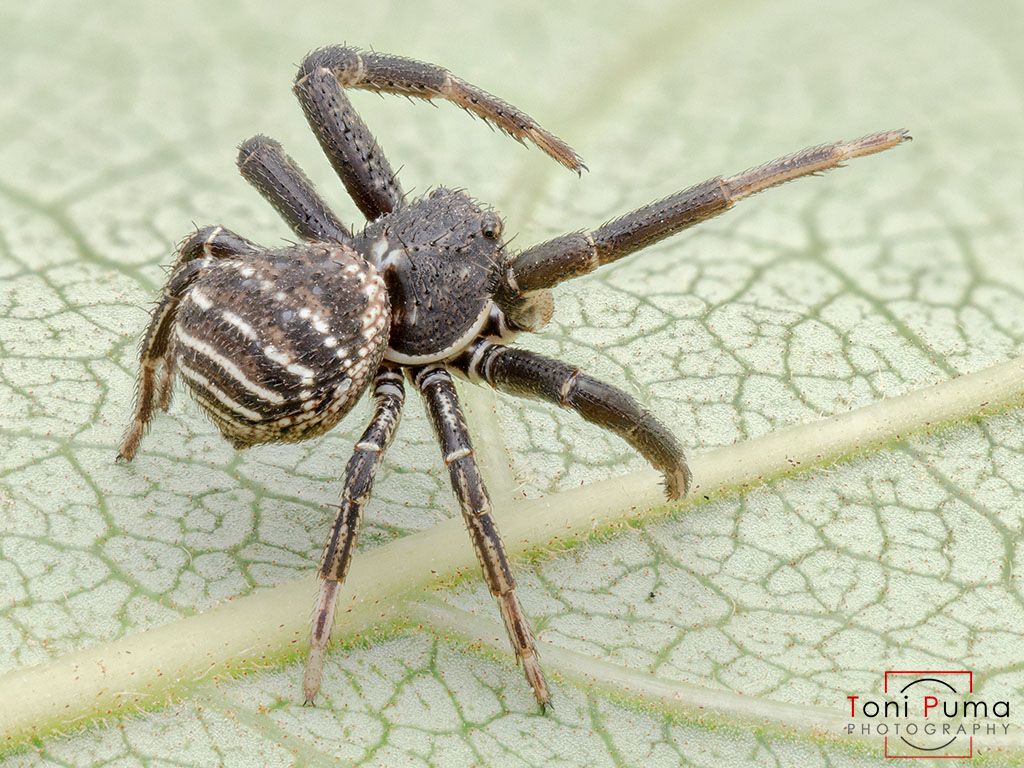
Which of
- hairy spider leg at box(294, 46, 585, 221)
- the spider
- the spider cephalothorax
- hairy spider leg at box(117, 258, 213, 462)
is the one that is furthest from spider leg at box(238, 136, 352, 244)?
hairy spider leg at box(117, 258, 213, 462)

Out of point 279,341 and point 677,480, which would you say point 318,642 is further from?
point 677,480

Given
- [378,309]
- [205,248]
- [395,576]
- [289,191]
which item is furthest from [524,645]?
[289,191]

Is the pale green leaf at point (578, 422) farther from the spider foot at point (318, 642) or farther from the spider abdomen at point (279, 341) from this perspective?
the spider abdomen at point (279, 341)

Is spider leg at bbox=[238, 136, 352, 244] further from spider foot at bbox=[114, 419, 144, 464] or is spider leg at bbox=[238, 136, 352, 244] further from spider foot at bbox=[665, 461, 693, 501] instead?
spider foot at bbox=[665, 461, 693, 501]

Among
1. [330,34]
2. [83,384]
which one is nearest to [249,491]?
[83,384]

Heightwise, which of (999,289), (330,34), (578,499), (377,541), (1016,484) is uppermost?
(330,34)

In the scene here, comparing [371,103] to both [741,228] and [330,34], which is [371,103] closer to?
[330,34]
